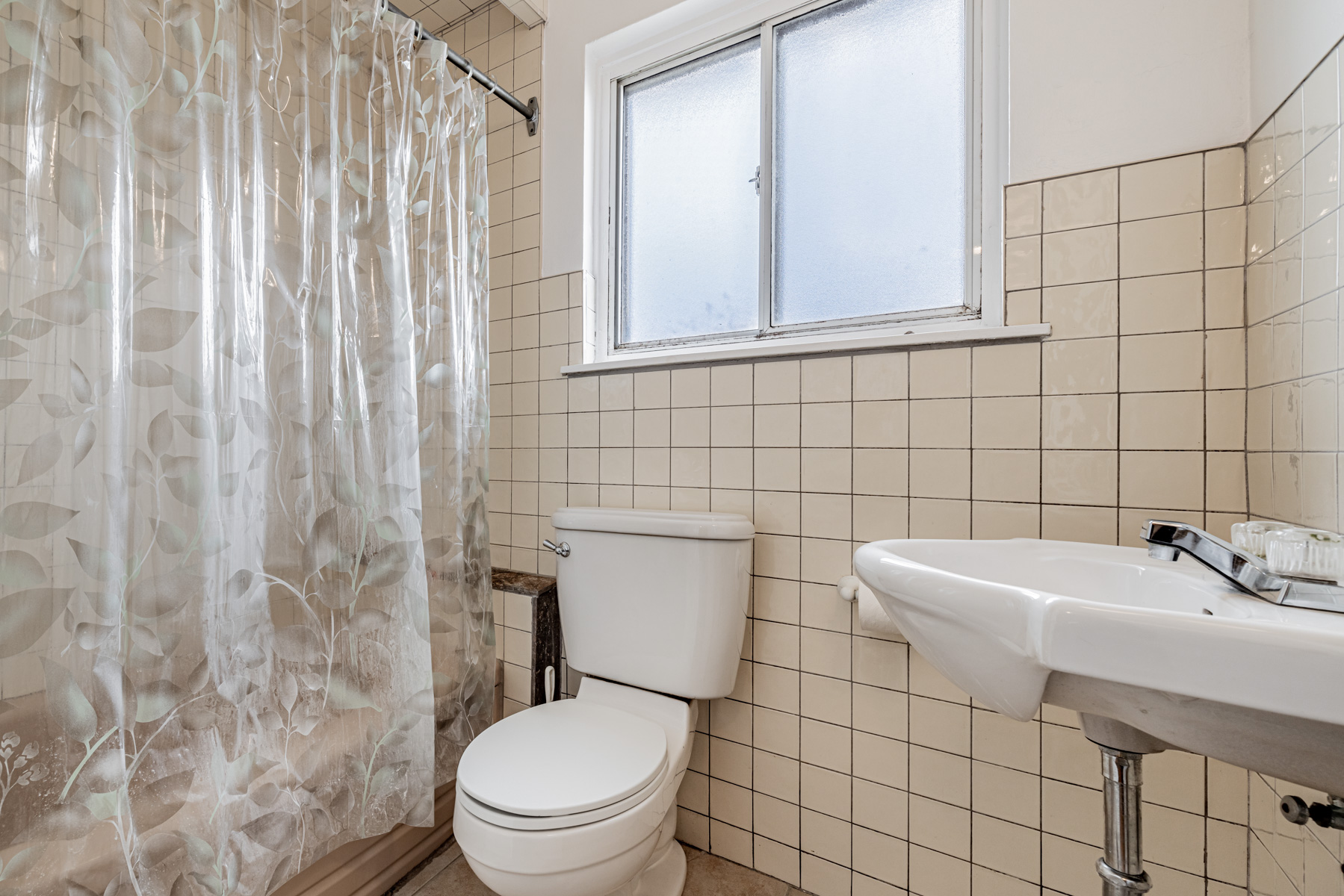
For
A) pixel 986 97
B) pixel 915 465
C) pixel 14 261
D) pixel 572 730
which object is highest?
pixel 986 97

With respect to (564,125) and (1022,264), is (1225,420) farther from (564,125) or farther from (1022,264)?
(564,125)

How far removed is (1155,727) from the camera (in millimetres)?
485

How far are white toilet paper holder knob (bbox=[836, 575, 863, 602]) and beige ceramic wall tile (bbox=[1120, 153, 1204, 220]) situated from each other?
2.71 ft

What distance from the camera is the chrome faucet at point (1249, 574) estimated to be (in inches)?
22.5

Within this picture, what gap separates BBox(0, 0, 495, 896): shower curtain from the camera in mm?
782

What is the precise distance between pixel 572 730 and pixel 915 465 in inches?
34.4

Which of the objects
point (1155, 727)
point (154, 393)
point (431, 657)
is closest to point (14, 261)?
point (154, 393)

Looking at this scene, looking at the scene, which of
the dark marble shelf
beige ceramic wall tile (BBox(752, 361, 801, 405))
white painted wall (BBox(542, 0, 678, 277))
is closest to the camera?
beige ceramic wall tile (BBox(752, 361, 801, 405))

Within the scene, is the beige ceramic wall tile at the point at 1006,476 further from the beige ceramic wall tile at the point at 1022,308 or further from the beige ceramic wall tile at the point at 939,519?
the beige ceramic wall tile at the point at 1022,308

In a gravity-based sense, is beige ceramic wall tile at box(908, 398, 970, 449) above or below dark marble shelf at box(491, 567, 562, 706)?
above

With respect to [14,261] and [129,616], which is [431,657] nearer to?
[129,616]

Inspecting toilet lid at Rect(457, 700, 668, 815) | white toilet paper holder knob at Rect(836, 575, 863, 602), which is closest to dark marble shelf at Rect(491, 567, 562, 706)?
toilet lid at Rect(457, 700, 668, 815)

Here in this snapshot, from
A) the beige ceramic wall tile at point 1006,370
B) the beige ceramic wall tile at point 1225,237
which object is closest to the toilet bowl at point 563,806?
the beige ceramic wall tile at point 1006,370

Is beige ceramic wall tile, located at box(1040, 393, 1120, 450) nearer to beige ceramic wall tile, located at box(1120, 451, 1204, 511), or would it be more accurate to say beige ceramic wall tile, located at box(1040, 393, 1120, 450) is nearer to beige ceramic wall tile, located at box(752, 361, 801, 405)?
beige ceramic wall tile, located at box(1120, 451, 1204, 511)
